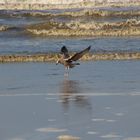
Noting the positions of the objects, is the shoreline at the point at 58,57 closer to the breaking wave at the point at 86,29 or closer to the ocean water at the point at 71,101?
the ocean water at the point at 71,101

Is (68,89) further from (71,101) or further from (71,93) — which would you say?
(71,101)

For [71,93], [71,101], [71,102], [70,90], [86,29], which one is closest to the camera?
[71,102]

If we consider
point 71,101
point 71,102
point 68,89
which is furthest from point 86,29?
point 71,102

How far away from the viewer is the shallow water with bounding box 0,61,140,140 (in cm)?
826

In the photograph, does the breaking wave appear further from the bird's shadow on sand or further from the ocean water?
the bird's shadow on sand

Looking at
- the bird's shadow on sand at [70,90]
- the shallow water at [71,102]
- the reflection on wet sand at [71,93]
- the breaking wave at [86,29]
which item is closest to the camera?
the shallow water at [71,102]

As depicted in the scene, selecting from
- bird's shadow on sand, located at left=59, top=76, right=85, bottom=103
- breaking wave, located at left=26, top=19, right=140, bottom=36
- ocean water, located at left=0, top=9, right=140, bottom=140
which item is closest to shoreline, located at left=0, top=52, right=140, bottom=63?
ocean water, located at left=0, top=9, right=140, bottom=140

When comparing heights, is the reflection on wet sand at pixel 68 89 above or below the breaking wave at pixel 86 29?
above

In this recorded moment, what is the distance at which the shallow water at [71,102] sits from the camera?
826 cm

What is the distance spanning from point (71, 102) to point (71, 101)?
0.10m

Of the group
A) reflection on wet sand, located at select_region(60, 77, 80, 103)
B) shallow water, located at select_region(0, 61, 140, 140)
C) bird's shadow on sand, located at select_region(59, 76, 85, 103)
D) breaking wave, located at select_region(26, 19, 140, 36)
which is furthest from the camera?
breaking wave, located at select_region(26, 19, 140, 36)

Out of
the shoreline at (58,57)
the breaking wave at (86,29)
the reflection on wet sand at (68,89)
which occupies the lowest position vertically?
the breaking wave at (86,29)

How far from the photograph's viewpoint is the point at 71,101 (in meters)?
10.4

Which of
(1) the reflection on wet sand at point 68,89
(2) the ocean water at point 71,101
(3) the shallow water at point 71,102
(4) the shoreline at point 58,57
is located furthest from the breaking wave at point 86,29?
(1) the reflection on wet sand at point 68,89
